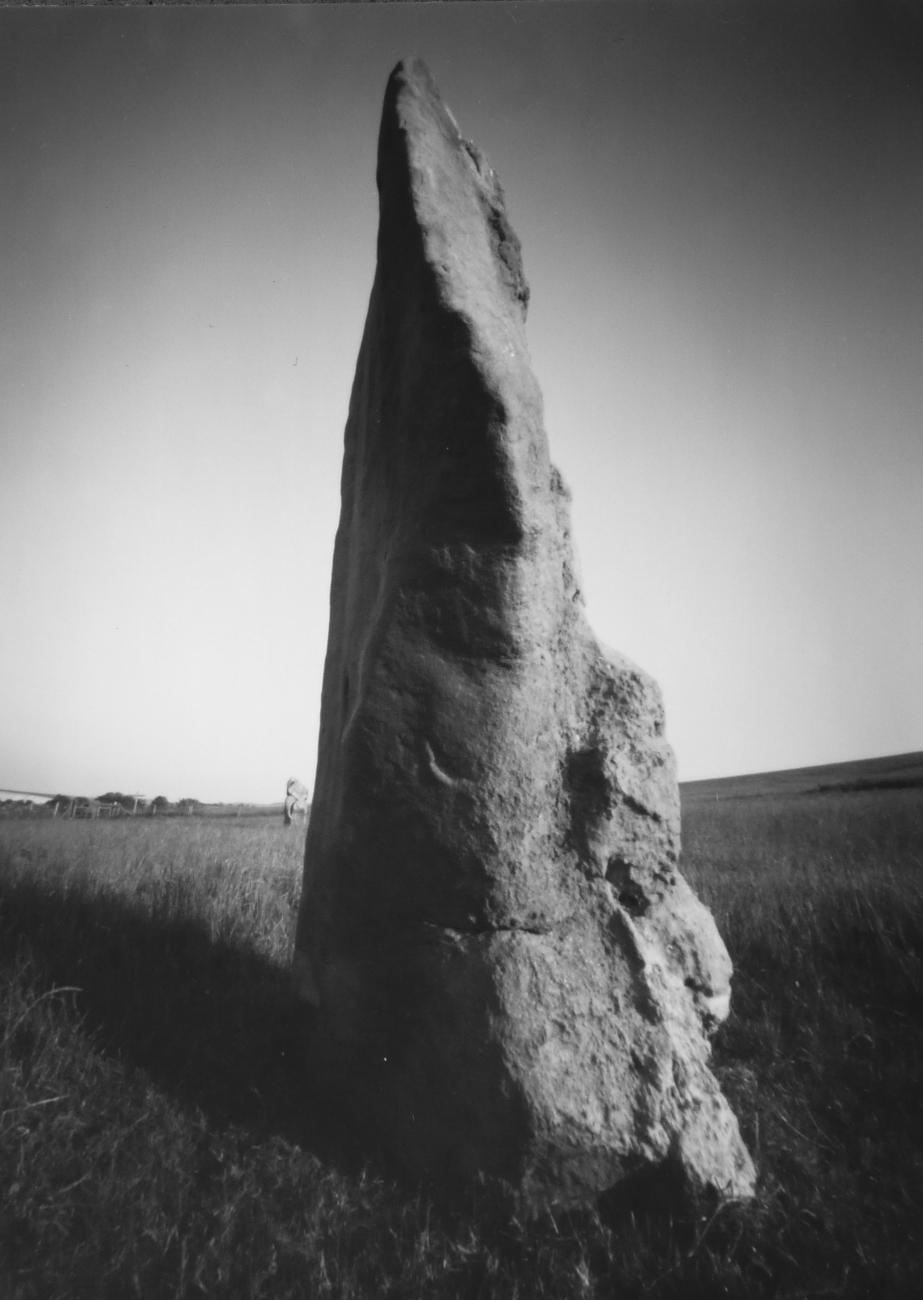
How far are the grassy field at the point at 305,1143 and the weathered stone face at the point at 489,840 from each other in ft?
0.71

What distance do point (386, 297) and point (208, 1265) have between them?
408 centimetres

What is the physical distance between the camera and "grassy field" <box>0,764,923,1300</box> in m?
2.18

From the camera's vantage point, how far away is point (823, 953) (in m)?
4.54

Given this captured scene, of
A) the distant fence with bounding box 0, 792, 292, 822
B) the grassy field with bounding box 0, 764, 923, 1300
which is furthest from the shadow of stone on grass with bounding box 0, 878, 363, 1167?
the distant fence with bounding box 0, 792, 292, 822

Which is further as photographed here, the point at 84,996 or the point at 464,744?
the point at 84,996

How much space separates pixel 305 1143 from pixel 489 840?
4.47 ft

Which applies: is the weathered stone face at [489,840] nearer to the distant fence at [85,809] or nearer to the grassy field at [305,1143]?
the grassy field at [305,1143]

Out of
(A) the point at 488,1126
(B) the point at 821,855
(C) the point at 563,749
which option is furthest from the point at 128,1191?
(B) the point at 821,855

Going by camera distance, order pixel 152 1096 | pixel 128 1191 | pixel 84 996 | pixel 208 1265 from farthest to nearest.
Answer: pixel 84 996, pixel 152 1096, pixel 128 1191, pixel 208 1265

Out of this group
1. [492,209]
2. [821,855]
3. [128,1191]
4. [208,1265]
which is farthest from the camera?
[821,855]

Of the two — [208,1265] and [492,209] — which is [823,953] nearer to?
[208,1265]

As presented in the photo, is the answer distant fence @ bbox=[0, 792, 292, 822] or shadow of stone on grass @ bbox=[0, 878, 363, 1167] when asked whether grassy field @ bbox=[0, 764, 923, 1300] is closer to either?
shadow of stone on grass @ bbox=[0, 878, 363, 1167]

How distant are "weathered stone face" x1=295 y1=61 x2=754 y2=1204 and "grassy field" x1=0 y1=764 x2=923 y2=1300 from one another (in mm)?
218

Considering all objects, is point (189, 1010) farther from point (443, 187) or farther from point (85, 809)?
point (85, 809)
